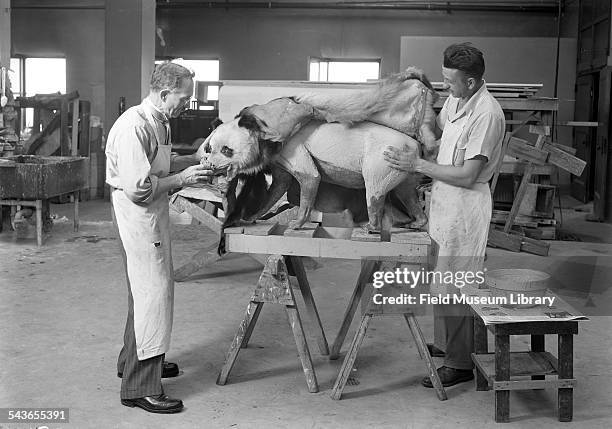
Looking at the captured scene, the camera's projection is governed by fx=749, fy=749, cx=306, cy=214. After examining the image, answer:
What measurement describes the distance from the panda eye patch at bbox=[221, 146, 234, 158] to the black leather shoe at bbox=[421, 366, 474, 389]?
4.17ft

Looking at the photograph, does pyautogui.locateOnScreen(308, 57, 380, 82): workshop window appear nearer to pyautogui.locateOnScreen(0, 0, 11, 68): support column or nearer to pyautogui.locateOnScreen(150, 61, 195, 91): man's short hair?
pyautogui.locateOnScreen(0, 0, 11, 68): support column

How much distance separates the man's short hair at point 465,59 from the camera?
290 centimetres

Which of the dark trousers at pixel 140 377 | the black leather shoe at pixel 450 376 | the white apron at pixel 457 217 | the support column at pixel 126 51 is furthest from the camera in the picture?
the support column at pixel 126 51

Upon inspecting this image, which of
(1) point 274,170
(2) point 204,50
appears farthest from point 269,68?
(1) point 274,170

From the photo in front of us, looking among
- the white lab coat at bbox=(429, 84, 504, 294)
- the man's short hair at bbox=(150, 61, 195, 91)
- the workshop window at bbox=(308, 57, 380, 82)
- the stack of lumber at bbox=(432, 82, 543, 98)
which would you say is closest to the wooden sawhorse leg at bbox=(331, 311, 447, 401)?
the white lab coat at bbox=(429, 84, 504, 294)

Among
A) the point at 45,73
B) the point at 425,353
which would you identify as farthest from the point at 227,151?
the point at 45,73

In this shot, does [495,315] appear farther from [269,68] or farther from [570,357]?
[269,68]

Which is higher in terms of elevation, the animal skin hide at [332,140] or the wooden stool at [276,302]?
the animal skin hide at [332,140]

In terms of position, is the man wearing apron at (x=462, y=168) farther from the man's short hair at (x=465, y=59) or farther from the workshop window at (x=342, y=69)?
the workshop window at (x=342, y=69)

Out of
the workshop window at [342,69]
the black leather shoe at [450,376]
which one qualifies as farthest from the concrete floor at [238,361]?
the workshop window at [342,69]

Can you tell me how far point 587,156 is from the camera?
10.2 meters

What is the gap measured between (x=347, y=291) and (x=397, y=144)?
205 centimetres

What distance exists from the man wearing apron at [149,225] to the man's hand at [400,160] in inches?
27.9

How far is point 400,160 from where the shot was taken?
2.94 m
